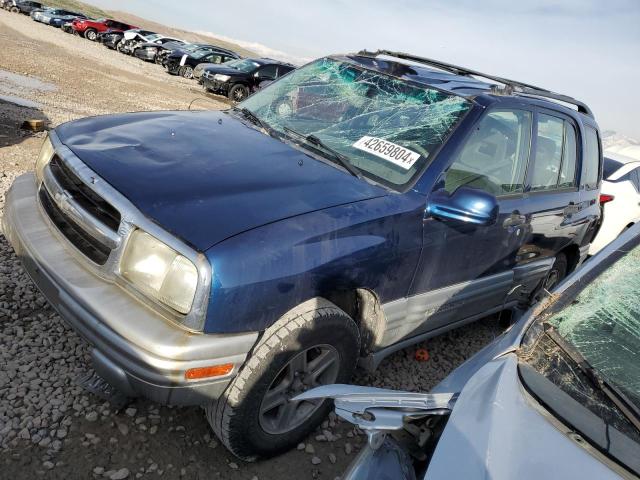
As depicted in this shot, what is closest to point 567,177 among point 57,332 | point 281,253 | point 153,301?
point 281,253

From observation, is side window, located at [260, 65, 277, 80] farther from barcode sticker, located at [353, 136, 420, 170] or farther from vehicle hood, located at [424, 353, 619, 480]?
vehicle hood, located at [424, 353, 619, 480]

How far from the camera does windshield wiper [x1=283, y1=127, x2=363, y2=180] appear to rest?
2662mm

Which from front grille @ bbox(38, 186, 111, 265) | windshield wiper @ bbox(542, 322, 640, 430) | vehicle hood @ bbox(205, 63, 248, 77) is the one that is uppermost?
windshield wiper @ bbox(542, 322, 640, 430)

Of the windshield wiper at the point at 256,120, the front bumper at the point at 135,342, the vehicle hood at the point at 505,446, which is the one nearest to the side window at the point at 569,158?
the windshield wiper at the point at 256,120

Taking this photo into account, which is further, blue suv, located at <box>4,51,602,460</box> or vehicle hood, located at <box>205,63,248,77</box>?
vehicle hood, located at <box>205,63,248,77</box>

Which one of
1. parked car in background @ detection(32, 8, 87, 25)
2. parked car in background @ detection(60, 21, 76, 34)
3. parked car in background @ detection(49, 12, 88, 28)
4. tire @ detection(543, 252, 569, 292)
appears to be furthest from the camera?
parked car in background @ detection(32, 8, 87, 25)

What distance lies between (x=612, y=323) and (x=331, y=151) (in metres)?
1.67

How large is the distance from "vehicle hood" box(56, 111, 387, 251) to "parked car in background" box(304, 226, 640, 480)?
835 mm

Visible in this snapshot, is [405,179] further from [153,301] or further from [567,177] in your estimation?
[567,177]

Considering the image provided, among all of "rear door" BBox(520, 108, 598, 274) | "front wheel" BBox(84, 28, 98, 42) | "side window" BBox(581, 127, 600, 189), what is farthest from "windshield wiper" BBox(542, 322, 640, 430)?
"front wheel" BBox(84, 28, 98, 42)

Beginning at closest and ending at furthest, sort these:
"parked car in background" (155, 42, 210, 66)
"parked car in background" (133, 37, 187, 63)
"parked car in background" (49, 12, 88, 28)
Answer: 1. "parked car in background" (155, 42, 210, 66)
2. "parked car in background" (133, 37, 187, 63)
3. "parked car in background" (49, 12, 88, 28)

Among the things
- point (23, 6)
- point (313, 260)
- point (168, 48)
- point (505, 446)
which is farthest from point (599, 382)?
point (23, 6)

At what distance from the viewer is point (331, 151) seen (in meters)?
2.82

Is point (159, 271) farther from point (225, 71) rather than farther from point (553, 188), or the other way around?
point (225, 71)
